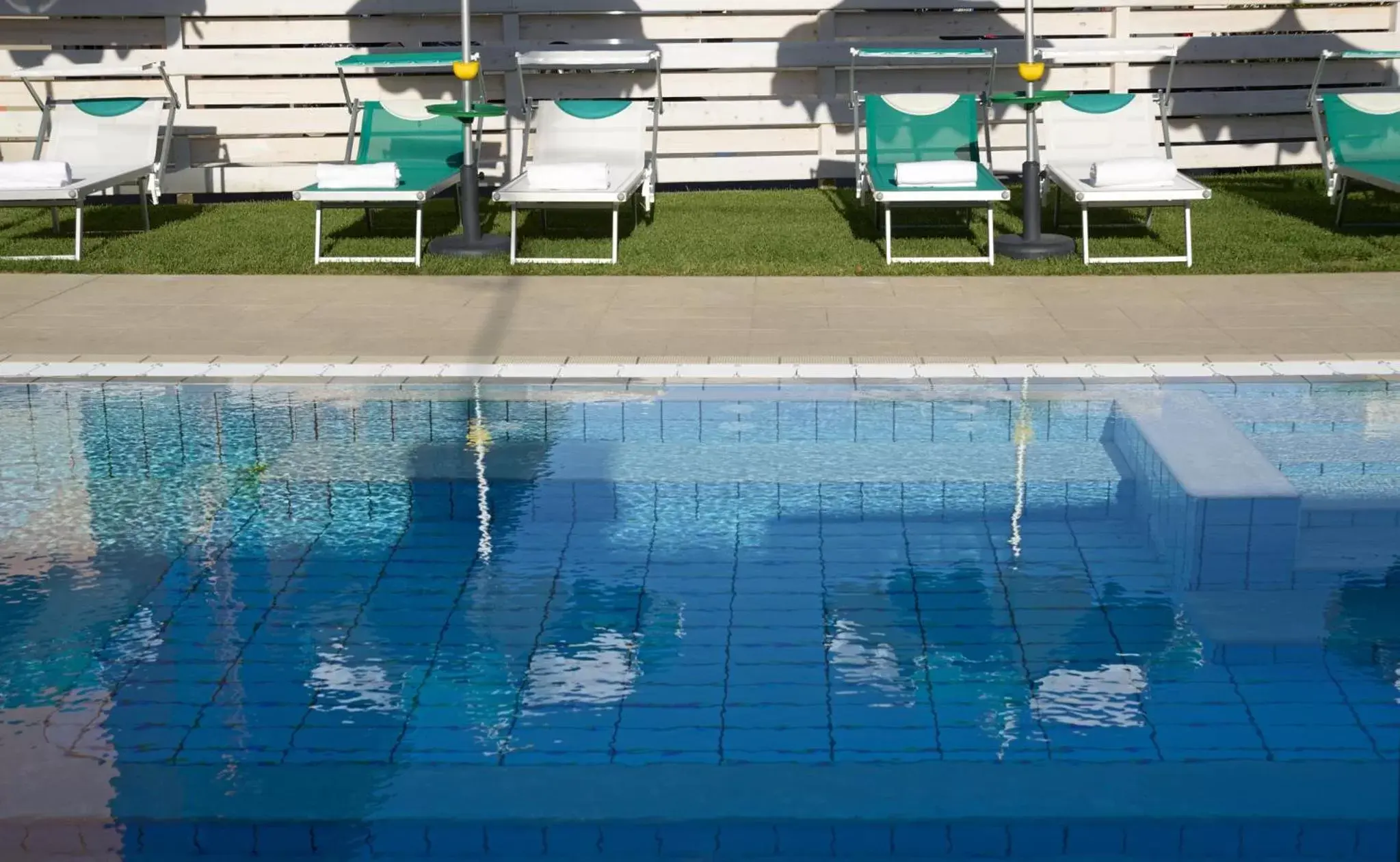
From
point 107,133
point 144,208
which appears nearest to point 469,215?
point 144,208

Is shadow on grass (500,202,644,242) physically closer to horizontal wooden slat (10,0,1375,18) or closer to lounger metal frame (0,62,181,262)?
horizontal wooden slat (10,0,1375,18)

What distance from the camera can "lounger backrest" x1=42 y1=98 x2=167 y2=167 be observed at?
11367 millimetres

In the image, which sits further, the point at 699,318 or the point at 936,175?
the point at 936,175

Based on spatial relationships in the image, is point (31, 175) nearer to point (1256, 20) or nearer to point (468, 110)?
point (468, 110)

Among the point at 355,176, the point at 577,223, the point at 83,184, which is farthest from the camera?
the point at 577,223

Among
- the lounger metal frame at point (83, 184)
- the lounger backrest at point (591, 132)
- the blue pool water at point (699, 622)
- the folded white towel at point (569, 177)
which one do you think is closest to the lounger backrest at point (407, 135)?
the lounger backrest at point (591, 132)

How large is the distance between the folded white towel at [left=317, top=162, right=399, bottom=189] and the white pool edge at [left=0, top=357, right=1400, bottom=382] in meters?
2.67

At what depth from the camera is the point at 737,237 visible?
10828mm

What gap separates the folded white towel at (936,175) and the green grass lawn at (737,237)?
482 mm

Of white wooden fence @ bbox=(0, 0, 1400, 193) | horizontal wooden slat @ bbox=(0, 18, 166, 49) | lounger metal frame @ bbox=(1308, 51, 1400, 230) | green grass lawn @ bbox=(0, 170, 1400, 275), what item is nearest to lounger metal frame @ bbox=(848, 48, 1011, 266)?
green grass lawn @ bbox=(0, 170, 1400, 275)

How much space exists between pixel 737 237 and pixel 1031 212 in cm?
196

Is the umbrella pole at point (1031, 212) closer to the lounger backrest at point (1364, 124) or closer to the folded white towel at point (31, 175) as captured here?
the lounger backrest at point (1364, 124)

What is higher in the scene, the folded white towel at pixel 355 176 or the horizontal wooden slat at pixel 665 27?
the horizontal wooden slat at pixel 665 27

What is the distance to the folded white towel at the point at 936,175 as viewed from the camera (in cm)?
966
